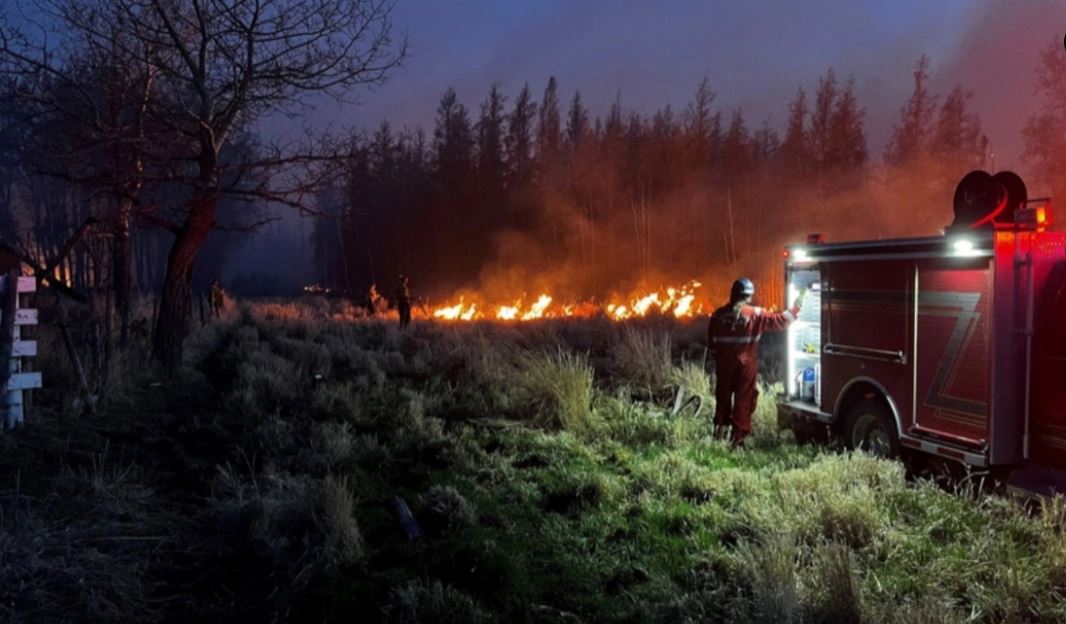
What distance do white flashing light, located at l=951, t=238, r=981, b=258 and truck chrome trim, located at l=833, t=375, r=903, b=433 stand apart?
1411 mm

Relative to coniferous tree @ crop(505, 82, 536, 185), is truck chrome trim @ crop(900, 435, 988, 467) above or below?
below

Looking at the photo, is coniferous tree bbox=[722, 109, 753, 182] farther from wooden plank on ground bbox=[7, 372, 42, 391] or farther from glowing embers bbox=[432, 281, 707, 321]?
wooden plank on ground bbox=[7, 372, 42, 391]

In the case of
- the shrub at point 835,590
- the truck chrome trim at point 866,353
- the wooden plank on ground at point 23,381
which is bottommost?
the shrub at point 835,590

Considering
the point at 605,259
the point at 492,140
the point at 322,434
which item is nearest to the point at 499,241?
the point at 605,259

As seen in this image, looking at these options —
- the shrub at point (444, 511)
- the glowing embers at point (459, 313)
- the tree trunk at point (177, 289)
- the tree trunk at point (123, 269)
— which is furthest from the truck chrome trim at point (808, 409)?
the glowing embers at point (459, 313)

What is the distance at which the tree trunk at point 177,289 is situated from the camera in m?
12.7

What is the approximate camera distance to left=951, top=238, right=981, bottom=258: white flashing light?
6.05 m

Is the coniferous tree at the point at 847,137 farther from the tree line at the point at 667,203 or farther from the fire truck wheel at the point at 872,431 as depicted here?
the fire truck wheel at the point at 872,431

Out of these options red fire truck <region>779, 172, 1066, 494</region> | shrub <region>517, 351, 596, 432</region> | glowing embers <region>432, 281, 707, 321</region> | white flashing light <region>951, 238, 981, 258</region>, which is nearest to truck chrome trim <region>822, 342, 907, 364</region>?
red fire truck <region>779, 172, 1066, 494</region>

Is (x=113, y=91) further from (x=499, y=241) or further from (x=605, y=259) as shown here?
(x=499, y=241)

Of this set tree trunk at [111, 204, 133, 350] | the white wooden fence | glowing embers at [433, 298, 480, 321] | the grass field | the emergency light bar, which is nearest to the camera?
the grass field

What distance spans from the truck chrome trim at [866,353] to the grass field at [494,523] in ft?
2.85

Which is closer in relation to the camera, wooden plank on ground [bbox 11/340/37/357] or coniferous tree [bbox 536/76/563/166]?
wooden plank on ground [bbox 11/340/37/357]

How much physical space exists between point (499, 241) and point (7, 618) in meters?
46.0
